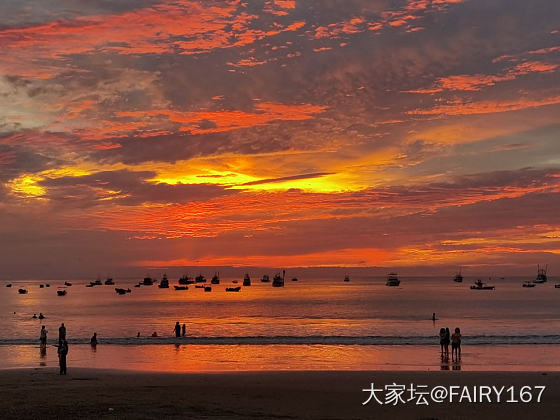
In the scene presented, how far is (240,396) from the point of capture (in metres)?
23.9

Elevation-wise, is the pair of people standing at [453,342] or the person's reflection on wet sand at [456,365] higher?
the pair of people standing at [453,342]

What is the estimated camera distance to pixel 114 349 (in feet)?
158

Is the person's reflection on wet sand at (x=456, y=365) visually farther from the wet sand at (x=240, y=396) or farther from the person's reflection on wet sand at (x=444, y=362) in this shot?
the wet sand at (x=240, y=396)

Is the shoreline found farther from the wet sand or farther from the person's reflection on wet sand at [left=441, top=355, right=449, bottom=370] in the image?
the wet sand

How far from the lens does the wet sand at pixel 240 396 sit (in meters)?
20.5

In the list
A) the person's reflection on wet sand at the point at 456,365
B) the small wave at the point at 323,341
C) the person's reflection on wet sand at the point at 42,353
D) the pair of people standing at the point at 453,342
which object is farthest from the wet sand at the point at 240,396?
the small wave at the point at 323,341

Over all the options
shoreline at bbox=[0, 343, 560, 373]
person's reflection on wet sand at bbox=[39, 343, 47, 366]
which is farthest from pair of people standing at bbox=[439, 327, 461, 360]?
person's reflection on wet sand at bbox=[39, 343, 47, 366]

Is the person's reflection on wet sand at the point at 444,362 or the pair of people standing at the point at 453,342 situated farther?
the pair of people standing at the point at 453,342

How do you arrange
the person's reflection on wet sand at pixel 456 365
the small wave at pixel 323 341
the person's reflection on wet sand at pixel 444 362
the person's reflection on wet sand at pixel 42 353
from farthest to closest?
1. the small wave at pixel 323 341
2. the person's reflection on wet sand at pixel 42 353
3. the person's reflection on wet sand at pixel 444 362
4. the person's reflection on wet sand at pixel 456 365

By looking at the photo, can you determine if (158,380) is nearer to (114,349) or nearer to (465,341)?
(114,349)

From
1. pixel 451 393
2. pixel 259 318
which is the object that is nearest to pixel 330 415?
pixel 451 393

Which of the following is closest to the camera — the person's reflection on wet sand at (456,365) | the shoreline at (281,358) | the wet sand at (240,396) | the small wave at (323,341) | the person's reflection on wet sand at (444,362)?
the wet sand at (240,396)

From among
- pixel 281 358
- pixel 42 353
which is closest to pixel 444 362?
pixel 281 358

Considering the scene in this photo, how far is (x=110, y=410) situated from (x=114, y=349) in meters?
29.0
